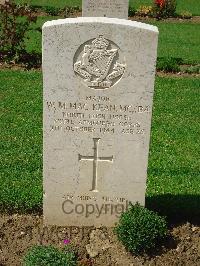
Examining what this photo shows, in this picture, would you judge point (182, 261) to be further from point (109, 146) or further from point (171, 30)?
point (171, 30)

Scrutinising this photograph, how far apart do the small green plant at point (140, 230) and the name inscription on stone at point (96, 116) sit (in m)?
0.82

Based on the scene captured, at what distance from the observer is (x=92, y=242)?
205 inches

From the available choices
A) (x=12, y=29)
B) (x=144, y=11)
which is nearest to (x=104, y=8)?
(x=12, y=29)

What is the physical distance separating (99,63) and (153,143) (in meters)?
3.15

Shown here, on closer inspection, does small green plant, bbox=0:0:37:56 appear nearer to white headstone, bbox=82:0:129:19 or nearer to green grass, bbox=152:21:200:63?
white headstone, bbox=82:0:129:19

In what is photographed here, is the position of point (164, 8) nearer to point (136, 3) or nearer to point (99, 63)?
point (136, 3)

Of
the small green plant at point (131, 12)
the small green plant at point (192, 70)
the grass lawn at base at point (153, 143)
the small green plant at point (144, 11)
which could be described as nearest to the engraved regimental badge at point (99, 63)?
the grass lawn at base at point (153, 143)

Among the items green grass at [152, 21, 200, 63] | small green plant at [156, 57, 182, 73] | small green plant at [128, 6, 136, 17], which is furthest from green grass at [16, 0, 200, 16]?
small green plant at [156, 57, 182, 73]

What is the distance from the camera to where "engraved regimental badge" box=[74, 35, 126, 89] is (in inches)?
183

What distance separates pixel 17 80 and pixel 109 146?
19.2 ft

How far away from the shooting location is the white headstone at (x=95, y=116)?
460 cm

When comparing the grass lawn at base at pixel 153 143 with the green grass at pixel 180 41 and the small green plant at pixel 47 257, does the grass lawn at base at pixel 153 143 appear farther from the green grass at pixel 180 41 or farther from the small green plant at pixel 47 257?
the green grass at pixel 180 41

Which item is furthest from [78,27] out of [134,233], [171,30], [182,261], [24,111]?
[171,30]

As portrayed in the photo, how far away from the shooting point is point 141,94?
480cm
